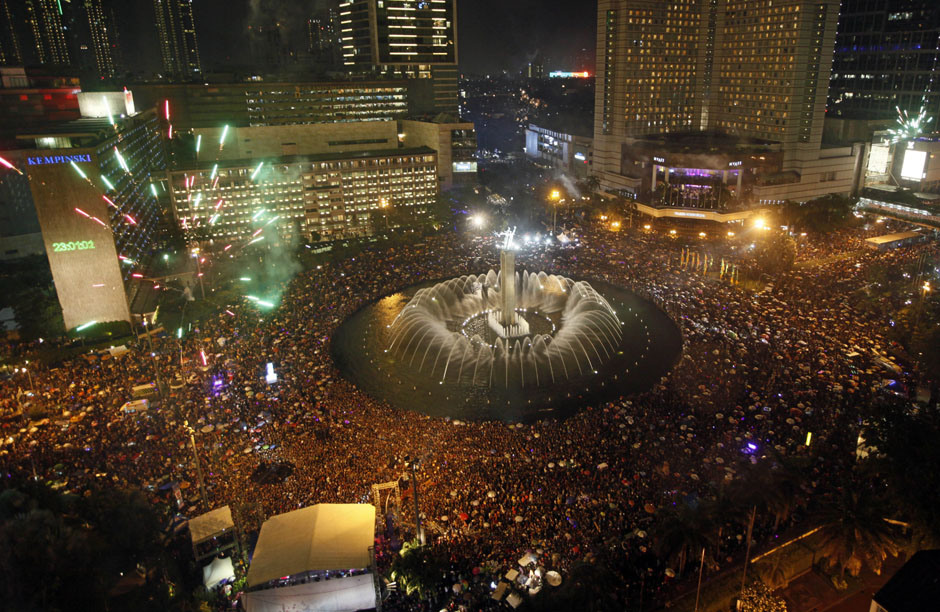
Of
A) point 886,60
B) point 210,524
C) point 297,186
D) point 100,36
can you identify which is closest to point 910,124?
point 886,60

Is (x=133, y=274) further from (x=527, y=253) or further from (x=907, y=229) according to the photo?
(x=907, y=229)

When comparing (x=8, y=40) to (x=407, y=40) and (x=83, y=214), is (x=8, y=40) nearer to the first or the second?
(x=407, y=40)

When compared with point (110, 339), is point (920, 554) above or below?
above

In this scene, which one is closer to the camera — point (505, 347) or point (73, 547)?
point (73, 547)

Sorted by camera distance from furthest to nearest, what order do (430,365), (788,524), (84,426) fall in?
(430,365) < (84,426) < (788,524)

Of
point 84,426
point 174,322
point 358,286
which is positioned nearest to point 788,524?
point 84,426

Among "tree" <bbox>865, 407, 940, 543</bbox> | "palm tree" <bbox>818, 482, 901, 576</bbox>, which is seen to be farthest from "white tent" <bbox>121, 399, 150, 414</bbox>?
"tree" <bbox>865, 407, 940, 543</bbox>

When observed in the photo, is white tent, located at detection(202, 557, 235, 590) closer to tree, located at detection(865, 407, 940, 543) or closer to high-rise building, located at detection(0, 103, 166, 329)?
tree, located at detection(865, 407, 940, 543)
